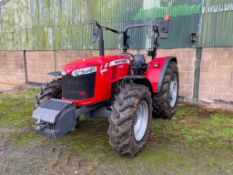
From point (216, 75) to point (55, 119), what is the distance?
393cm

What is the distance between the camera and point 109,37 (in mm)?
6676

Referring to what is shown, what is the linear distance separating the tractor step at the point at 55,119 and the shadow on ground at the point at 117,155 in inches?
18.9

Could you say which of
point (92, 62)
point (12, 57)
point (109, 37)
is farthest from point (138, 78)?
point (12, 57)

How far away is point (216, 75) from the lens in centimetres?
520

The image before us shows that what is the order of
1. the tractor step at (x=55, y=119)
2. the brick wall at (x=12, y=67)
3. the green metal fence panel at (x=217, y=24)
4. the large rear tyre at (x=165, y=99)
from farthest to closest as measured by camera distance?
the brick wall at (x=12, y=67) → the green metal fence panel at (x=217, y=24) → the large rear tyre at (x=165, y=99) → the tractor step at (x=55, y=119)

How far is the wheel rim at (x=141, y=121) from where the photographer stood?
3230 mm

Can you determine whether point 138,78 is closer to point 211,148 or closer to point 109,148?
point 109,148

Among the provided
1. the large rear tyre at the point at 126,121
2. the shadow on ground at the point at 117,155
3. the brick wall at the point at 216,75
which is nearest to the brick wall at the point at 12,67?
the shadow on ground at the point at 117,155

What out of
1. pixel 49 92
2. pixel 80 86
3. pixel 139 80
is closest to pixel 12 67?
pixel 49 92

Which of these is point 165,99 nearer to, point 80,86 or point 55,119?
point 80,86

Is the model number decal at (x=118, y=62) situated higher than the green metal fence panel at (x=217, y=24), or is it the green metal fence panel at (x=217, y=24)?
the green metal fence panel at (x=217, y=24)

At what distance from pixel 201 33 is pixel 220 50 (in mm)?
564

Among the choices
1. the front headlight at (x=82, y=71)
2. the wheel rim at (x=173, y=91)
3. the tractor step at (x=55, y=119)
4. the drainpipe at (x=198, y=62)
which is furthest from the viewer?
the drainpipe at (x=198, y=62)

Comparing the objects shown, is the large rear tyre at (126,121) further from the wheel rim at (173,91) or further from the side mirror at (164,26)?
the wheel rim at (173,91)
